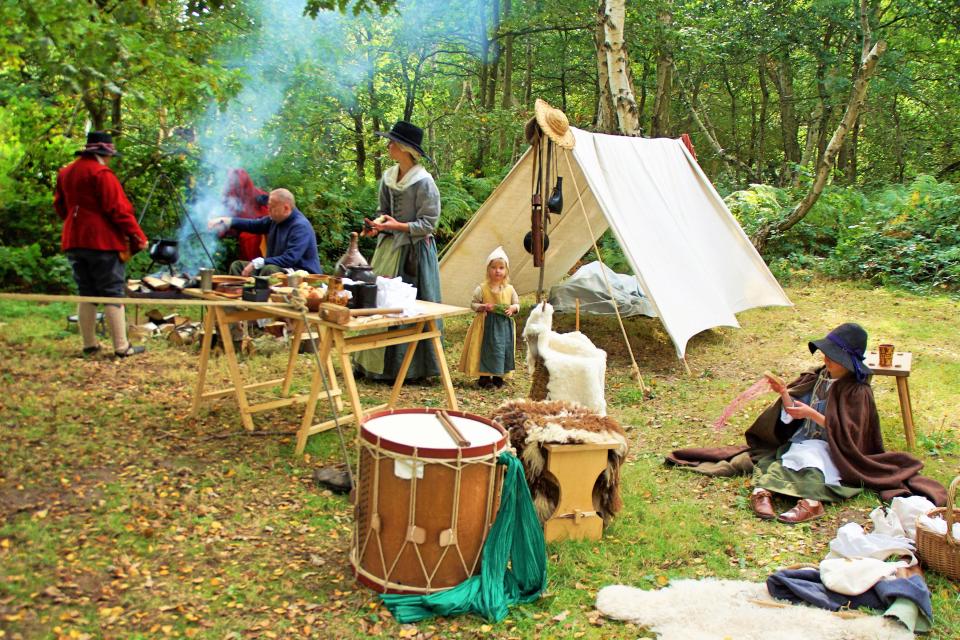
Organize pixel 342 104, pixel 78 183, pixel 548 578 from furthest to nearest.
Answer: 1. pixel 342 104
2. pixel 78 183
3. pixel 548 578

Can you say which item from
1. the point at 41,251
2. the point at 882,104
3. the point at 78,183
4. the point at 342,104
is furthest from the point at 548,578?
the point at 882,104

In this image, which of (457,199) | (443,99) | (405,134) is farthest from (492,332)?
(443,99)

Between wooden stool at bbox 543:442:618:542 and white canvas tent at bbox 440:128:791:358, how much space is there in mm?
2587

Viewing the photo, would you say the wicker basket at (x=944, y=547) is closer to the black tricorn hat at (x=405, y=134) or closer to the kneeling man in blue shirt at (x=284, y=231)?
the black tricorn hat at (x=405, y=134)

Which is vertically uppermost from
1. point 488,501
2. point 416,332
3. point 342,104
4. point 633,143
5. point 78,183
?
point 342,104

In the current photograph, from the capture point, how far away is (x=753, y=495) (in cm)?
367

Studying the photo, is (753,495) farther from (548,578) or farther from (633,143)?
(633,143)

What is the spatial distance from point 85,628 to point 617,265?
7875mm

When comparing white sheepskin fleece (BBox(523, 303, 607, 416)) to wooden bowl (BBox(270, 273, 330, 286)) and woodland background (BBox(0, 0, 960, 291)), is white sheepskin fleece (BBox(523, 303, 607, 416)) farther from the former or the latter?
woodland background (BBox(0, 0, 960, 291))

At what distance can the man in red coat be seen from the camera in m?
5.05

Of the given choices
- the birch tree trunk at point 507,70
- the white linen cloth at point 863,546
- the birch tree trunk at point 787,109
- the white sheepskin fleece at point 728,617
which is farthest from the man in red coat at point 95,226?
the birch tree trunk at point 787,109

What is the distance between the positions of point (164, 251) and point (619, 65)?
566 centimetres

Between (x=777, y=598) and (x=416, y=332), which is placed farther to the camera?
(x=416, y=332)

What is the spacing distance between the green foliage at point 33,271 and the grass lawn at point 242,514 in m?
1.20
